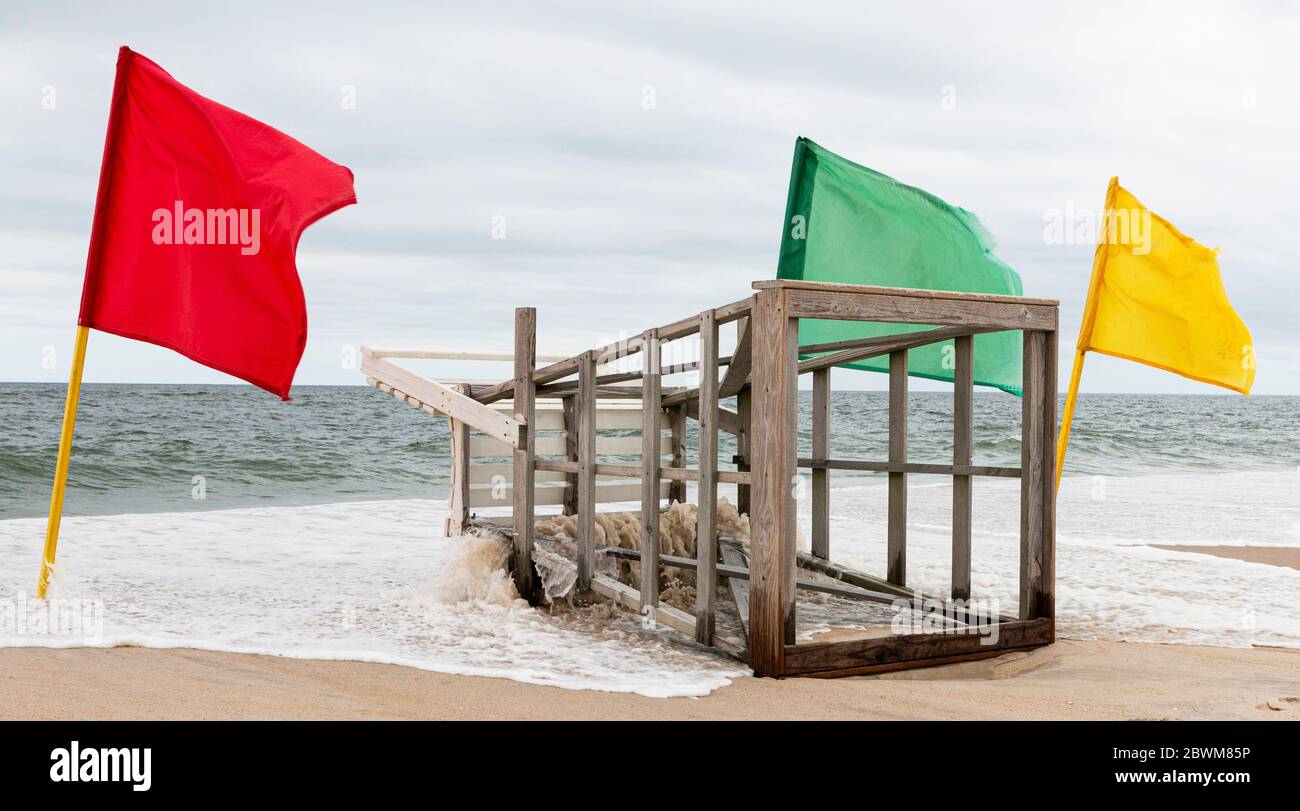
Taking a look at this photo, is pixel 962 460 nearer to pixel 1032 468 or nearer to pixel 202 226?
pixel 1032 468

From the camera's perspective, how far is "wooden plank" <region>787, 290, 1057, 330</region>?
544 centimetres

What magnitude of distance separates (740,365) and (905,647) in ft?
7.48

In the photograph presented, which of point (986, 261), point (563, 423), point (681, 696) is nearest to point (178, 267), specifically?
point (563, 423)

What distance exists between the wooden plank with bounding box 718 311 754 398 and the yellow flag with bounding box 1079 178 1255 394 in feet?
7.90

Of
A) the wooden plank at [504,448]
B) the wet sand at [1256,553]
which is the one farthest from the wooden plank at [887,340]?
the wet sand at [1256,553]

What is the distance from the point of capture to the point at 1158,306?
756 centimetres

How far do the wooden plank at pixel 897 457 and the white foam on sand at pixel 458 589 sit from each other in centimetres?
63

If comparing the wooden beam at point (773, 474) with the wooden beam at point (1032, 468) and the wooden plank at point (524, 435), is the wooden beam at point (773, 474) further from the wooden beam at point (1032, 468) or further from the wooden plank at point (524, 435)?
the wooden plank at point (524, 435)

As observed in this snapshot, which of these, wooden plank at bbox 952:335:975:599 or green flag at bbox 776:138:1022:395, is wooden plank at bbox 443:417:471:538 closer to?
green flag at bbox 776:138:1022:395

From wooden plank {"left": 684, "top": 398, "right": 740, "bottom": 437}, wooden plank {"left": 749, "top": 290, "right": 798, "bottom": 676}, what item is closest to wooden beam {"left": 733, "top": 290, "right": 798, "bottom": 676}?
wooden plank {"left": 749, "top": 290, "right": 798, "bottom": 676}

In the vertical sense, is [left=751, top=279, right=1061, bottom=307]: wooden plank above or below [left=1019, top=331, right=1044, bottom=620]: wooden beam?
above

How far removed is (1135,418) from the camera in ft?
171

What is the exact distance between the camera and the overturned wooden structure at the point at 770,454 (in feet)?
17.6

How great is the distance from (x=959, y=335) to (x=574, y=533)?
3.27 metres
